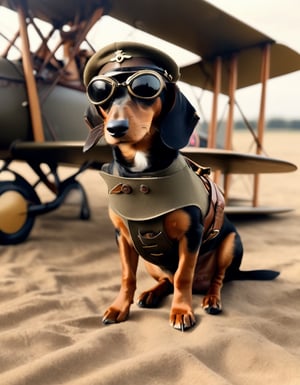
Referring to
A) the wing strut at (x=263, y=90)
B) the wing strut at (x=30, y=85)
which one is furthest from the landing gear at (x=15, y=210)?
the wing strut at (x=263, y=90)

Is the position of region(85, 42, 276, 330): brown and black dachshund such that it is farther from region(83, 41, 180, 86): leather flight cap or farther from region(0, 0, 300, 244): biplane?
region(0, 0, 300, 244): biplane

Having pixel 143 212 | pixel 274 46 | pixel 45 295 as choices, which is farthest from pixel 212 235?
pixel 274 46

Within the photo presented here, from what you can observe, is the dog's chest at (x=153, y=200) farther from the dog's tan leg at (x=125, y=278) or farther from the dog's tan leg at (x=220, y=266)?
the dog's tan leg at (x=220, y=266)

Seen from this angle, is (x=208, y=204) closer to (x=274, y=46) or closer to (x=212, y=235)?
(x=212, y=235)

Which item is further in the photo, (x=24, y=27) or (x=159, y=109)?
(x=24, y=27)

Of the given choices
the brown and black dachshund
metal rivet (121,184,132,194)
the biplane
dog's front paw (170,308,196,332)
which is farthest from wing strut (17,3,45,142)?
dog's front paw (170,308,196,332)

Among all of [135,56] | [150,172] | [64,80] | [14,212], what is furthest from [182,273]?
[64,80]
